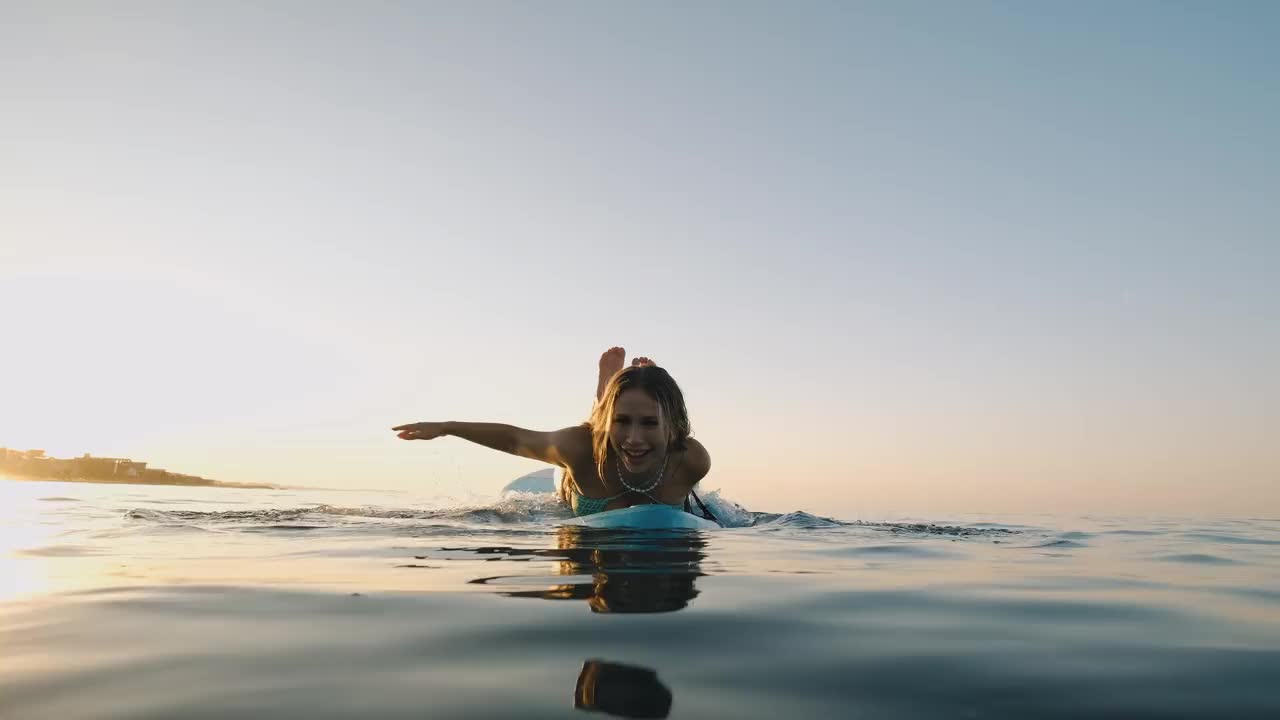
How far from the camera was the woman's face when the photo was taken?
6574 mm

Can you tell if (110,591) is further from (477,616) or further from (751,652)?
(751,652)

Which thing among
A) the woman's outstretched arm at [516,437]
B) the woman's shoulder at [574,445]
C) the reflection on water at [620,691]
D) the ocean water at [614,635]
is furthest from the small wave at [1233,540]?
the reflection on water at [620,691]

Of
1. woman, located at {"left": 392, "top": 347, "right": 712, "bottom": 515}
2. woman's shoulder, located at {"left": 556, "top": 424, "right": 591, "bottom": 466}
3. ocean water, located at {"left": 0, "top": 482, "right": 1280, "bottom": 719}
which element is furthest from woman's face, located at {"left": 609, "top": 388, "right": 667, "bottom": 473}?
ocean water, located at {"left": 0, "top": 482, "right": 1280, "bottom": 719}

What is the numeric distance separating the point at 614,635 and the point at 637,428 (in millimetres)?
4672

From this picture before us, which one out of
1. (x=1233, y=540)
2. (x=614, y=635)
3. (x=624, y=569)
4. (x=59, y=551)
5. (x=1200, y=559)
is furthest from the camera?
(x=1233, y=540)

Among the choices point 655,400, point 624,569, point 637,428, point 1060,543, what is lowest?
point 624,569

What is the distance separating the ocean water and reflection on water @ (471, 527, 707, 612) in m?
0.02

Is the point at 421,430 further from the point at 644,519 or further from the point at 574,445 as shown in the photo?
the point at 644,519

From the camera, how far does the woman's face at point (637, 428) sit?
21.6ft

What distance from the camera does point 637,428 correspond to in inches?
259

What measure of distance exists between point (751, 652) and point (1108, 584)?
248cm

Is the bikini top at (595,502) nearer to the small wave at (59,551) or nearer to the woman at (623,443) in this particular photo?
the woman at (623,443)

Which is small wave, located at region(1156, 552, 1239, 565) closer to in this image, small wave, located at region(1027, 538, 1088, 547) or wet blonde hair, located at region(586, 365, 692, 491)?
small wave, located at region(1027, 538, 1088, 547)

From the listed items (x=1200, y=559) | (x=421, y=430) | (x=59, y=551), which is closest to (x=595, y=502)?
(x=421, y=430)
